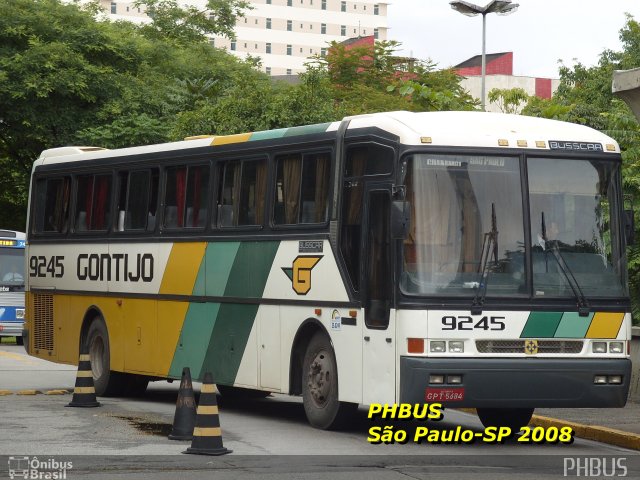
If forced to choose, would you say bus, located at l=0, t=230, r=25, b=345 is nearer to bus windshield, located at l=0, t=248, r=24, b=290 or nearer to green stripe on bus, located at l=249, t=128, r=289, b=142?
bus windshield, located at l=0, t=248, r=24, b=290

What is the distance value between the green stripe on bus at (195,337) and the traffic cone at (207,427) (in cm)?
462

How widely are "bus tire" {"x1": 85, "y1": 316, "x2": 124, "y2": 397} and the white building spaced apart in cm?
13125

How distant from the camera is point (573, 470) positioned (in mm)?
12180

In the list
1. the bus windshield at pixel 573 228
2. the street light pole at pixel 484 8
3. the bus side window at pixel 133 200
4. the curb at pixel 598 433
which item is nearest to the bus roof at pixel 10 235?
the street light pole at pixel 484 8

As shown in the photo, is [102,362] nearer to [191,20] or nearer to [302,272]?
[302,272]

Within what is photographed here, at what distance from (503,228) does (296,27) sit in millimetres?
147233

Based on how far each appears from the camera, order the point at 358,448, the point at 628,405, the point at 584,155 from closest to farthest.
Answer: the point at 358,448 → the point at 584,155 → the point at 628,405

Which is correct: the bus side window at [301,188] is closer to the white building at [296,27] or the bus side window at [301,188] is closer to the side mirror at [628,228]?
the side mirror at [628,228]

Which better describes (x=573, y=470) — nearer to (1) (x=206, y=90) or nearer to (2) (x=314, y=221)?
(2) (x=314, y=221)

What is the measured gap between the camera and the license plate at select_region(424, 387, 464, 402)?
44.2 ft

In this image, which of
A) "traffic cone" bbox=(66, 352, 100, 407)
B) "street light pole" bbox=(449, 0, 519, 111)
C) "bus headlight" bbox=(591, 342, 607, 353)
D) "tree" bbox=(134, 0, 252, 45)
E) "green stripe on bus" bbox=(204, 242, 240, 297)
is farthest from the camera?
"tree" bbox=(134, 0, 252, 45)

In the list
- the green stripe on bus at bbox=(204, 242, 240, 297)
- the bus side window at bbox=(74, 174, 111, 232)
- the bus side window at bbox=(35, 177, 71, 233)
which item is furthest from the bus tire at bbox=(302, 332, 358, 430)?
the bus side window at bbox=(35, 177, 71, 233)

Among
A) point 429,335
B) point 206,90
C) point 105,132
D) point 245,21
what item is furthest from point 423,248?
point 245,21

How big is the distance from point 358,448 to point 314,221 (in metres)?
2.83
